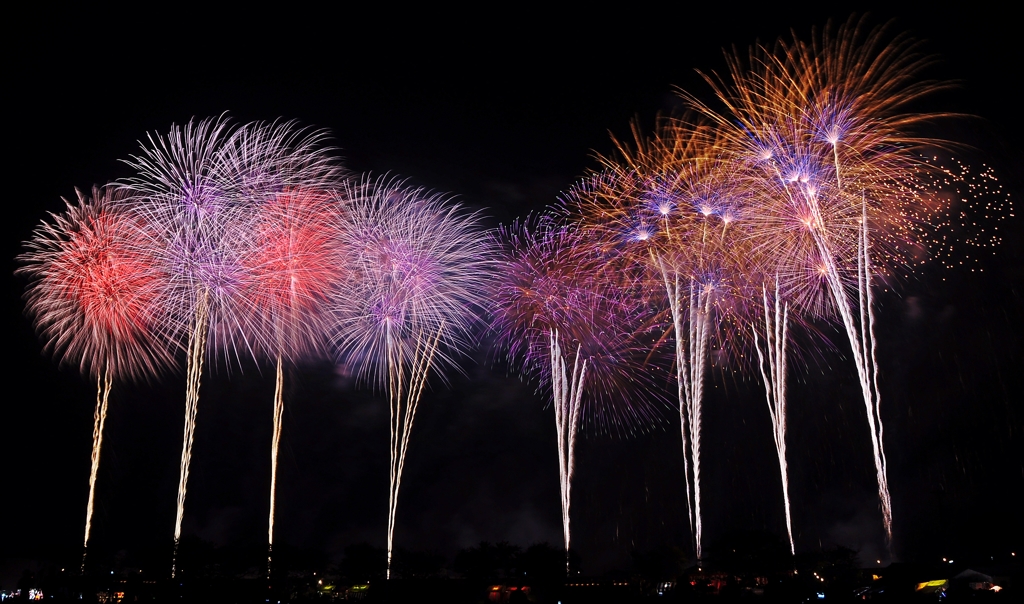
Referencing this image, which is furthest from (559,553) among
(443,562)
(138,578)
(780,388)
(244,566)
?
(780,388)

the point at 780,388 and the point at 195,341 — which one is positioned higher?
the point at 195,341

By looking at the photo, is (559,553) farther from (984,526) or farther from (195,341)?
(984,526)

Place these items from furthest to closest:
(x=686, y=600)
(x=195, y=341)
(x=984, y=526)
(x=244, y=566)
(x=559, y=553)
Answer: (x=984, y=526)
(x=559, y=553)
(x=244, y=566)
(x=195, y=341)
(x=686, y=600)

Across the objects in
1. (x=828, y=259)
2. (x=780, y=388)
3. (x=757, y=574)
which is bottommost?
(x=757, y=574)

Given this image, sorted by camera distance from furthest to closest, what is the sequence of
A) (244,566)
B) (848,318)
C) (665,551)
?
1. (665,551)
2. (244,566)
3. (848,318)

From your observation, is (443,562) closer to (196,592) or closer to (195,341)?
(196,592)

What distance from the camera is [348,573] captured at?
5372cm

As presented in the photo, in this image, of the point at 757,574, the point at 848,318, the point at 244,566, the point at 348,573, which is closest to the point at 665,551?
the point at 757,574

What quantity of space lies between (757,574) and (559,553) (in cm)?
1307

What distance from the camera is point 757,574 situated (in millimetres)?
50125

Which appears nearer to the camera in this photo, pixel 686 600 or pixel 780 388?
pixel 686 600

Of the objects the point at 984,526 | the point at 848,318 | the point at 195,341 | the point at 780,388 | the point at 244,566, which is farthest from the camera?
the point at 984,526

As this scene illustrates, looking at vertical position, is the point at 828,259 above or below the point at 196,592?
above

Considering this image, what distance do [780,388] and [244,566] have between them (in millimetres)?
35650
